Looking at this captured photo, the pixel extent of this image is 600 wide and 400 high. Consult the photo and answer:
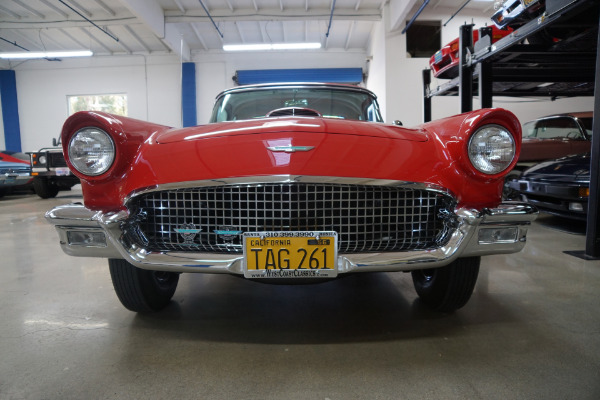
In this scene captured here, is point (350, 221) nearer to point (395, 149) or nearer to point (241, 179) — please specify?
point (395, 149)

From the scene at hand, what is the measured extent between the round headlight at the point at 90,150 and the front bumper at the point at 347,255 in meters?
0.17

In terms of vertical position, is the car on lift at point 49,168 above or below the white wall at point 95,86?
below

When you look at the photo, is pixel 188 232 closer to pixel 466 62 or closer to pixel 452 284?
pixel 452 284

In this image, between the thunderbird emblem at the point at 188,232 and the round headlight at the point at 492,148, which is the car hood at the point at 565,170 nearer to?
the round headlight at the point at 492,148

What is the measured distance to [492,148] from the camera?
1411 mm

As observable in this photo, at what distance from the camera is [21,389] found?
1.17m

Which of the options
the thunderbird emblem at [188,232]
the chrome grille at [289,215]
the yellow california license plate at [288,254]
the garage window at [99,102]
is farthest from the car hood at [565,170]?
the garage window at [99,102]

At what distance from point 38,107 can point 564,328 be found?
15.1 m

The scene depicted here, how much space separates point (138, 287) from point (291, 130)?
982 mm

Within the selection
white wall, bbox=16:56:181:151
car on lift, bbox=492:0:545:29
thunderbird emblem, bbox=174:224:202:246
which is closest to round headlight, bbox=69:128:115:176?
thunderbird emblem, bbox=174:224:202:246

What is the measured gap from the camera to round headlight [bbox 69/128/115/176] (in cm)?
139

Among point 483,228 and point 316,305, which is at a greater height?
point 483,228

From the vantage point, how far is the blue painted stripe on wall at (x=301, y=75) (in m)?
11.1

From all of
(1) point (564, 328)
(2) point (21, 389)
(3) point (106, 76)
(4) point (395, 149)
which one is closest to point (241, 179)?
(4) point (395, 149)
